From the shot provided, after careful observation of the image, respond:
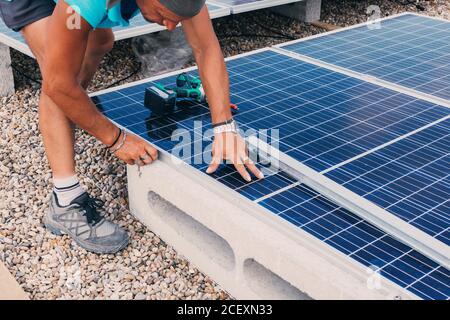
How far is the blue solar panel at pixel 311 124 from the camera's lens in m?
2.64

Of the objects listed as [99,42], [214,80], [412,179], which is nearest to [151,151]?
[214,80]

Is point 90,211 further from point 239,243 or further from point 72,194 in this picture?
point 239,243

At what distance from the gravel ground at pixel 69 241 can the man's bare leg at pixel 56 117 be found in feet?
1.64

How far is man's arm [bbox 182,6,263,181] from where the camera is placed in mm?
3215

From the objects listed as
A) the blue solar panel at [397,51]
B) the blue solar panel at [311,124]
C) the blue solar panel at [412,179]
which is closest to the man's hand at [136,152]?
the blue solar panel at [311,124]

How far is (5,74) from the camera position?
5473 mm

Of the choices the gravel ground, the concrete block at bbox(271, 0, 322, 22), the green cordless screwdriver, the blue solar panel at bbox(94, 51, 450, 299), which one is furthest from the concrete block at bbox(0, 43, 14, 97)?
the concrete block at bbox(271, 0, 322, 22)

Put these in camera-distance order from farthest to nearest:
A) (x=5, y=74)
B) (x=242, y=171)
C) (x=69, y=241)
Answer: (x=5, y=74)
(x=69, y=241)
(x=242, y=171)

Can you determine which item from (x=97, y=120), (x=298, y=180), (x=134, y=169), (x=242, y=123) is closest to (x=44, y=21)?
(x=97, y=120)

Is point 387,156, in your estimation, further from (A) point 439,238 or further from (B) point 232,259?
(B) point 232,259

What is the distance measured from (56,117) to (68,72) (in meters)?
0.62

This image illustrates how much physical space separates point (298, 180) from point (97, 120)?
1.09m

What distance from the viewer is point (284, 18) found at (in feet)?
26.0

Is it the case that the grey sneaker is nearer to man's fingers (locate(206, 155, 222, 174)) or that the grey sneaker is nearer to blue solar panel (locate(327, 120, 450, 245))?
man's fingers (locate(206, 155, 222, 174))
